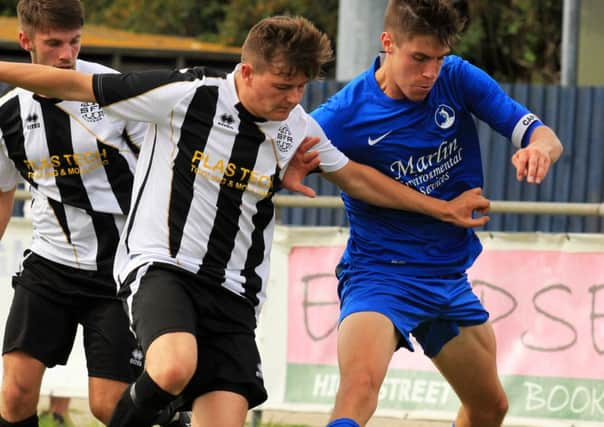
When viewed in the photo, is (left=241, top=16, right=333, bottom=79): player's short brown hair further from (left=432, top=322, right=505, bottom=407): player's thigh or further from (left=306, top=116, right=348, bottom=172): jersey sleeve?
(left=432, top=322, right=505, bottom=407): player's thigh

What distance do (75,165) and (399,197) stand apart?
4.88ft

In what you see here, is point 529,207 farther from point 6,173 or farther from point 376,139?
point 6,173

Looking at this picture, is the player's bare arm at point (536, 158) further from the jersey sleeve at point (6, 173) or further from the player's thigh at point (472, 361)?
the jersey sleeve at point (6, 173)

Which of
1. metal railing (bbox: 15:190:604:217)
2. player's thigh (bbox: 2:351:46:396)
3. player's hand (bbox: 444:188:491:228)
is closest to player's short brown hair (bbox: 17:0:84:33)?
player's thigh (bbox: 2:351:46:396)

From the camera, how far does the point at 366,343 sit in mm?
5500

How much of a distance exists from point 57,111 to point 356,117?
4.51ft

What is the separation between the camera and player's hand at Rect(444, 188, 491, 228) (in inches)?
226

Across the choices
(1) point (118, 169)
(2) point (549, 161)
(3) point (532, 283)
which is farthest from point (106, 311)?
(3) point (532, 283)

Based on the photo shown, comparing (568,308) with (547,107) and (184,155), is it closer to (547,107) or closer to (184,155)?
(184,155)

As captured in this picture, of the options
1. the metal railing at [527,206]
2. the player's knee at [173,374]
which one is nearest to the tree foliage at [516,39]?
the metal railing at [527,206]

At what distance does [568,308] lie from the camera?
7.56 metres

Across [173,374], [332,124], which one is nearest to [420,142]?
[332,124]

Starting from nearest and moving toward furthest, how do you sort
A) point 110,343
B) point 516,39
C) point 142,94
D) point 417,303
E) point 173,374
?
1. point 173,374
2. point 142,94
3. point 417,303
4. point 110,343
5. point 516,39

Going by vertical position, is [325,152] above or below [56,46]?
below
